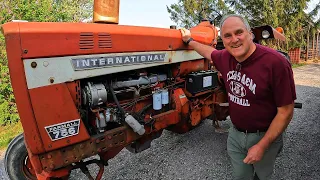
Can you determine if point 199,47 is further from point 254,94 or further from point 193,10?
point 193,10

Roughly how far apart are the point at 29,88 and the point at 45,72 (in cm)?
15

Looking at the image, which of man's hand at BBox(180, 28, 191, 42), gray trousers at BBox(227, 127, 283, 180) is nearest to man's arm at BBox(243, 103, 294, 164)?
gray trousers at BBox(227, 127, 283, 180)

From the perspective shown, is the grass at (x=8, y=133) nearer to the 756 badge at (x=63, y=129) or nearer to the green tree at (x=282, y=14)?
the 756 badge at (x=63, y=129)

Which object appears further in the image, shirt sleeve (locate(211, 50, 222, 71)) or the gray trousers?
shirt sleeve (locate(211, 50, 222, 71))

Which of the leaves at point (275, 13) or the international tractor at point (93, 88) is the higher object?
the leaves at point (275, 13)

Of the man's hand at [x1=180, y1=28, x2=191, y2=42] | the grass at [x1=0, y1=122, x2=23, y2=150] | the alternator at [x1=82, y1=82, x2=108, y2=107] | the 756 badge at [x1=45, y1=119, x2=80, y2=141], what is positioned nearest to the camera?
the 756 badge at [x1=45, y1=119, x2=80, y2=141]

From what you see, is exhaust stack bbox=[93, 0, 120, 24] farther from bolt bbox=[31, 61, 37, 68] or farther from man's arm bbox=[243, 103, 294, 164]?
man's arm bbox=[243, 103, 294, 164]

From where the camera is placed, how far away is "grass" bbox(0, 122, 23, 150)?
4131 mm

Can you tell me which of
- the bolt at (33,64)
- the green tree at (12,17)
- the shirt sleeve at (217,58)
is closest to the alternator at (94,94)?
the bolt at (33,64)

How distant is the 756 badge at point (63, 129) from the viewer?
1893 millimetres

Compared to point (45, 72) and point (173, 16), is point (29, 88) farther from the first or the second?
point (173, 16)

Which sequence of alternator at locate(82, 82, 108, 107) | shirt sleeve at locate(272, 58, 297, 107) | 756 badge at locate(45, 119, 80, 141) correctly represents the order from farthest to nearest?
alternator at locate(82, 82, 108, 107), 756 badge at locate(45, 119, 80, 141), shirt sleeve at locate(272, 58, 297, 107)

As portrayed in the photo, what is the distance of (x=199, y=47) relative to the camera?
2.57 meters

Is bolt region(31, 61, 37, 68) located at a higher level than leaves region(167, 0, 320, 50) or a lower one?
lower
